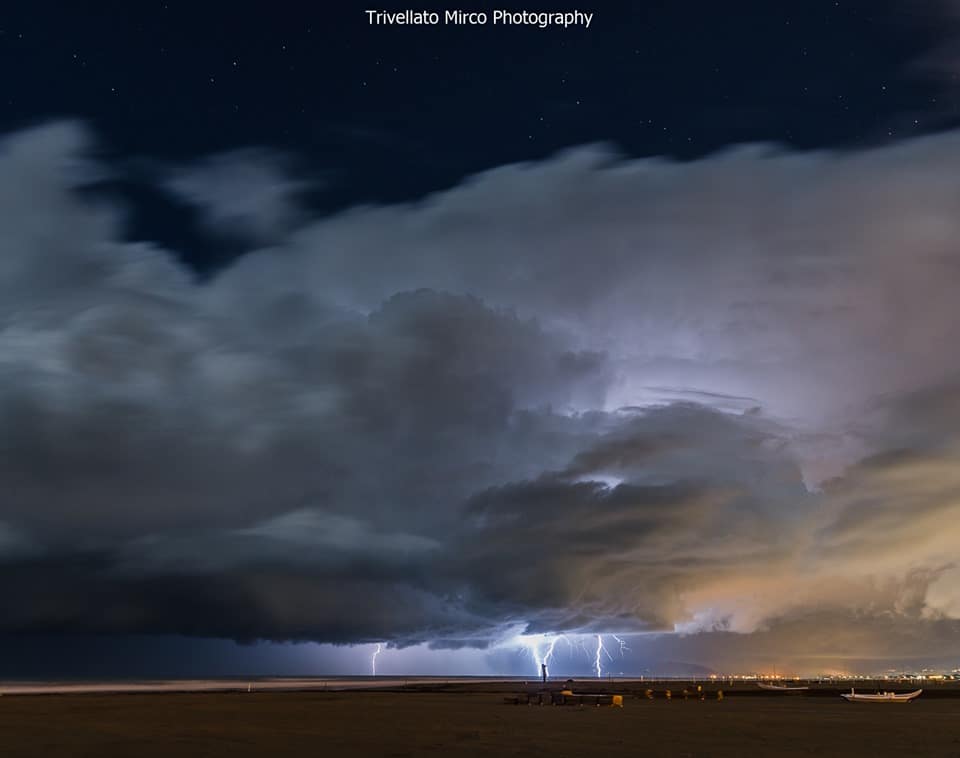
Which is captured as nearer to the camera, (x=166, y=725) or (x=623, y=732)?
(x=623, y=732)

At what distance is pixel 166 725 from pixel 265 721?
8.71m

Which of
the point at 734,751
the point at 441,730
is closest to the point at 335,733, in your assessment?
the point at 441,730

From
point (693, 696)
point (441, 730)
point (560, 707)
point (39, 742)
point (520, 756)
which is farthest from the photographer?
point (693, 696)

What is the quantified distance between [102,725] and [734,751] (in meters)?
52.2

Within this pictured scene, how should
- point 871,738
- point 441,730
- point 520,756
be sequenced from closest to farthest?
point 520,756, point 871,738, point 441,730

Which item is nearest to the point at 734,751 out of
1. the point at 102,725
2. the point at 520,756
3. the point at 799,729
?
the point at 520,756

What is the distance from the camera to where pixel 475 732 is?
6762 cm

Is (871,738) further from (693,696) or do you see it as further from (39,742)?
(693,696)

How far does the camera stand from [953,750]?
55.8 meters

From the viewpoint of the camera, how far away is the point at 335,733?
68188mm

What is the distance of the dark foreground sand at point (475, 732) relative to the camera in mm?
54219

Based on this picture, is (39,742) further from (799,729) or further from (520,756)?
(799,729)

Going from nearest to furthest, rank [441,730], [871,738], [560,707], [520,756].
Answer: [520,756], [871,738], [441,730], [560,707]

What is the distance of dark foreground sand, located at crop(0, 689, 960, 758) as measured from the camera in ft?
178
